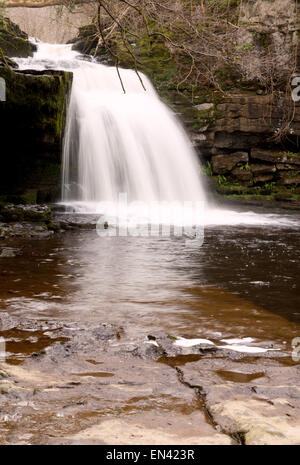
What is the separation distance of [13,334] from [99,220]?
5744 millimetres

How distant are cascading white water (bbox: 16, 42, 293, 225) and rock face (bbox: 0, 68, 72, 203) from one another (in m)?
0.76

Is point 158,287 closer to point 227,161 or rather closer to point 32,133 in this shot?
point 32,133

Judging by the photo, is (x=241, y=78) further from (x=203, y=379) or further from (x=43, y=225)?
(x=203, y=379)

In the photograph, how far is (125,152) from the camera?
1153 centimetres

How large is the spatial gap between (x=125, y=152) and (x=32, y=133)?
2.80 meters

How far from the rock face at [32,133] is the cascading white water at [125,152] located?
2.50 feet

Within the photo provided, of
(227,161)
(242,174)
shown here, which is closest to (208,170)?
(227,161)

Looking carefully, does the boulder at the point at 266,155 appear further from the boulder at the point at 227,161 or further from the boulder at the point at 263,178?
the boulder at the point at 263,178

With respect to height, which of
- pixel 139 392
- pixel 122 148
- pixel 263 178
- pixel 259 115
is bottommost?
pixel 139 392

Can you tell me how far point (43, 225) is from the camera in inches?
305

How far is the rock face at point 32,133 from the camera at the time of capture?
29.3ft

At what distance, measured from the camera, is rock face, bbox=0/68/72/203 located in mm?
8922

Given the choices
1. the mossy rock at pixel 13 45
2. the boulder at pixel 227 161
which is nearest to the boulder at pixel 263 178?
the boulder at pixel 227 161

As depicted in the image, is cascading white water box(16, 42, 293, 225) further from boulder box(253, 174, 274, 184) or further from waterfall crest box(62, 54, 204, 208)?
boulder box(253, 174, 274, 184)
